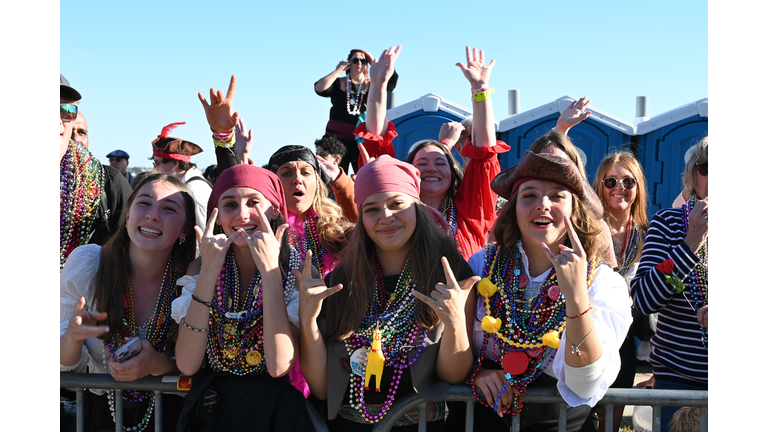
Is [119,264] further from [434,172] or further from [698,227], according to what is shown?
[698,227]

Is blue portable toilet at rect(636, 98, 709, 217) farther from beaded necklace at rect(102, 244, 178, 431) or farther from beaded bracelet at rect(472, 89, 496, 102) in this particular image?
beaded necklace at rect(102, 244, 178, 431)

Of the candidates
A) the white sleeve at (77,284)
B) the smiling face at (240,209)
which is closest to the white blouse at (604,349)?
the smiling face at (240,209)

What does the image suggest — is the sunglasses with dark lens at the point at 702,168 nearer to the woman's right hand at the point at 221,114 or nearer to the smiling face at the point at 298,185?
the smiling face at the point at 298,185

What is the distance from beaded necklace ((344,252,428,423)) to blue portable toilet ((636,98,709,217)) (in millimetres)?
7722

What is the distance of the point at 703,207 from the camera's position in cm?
302

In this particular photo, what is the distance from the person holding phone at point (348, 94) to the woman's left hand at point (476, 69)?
2638 millimetres

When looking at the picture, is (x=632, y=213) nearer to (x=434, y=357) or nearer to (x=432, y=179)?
(x=432, y=179)

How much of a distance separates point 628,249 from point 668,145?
602 centimetres

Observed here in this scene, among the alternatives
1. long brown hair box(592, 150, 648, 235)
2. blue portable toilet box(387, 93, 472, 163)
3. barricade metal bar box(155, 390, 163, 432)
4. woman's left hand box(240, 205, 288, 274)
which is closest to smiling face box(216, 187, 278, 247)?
woman's left hand box(240, 205, 288, 274)

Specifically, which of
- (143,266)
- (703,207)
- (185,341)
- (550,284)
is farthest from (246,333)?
(703,207)

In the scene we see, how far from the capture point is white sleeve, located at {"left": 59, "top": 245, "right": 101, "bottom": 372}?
2.84 meters

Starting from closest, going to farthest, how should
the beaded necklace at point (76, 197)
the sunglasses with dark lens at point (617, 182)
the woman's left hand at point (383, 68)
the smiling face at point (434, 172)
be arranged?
the beaded necklace at point (76, 197)
the smiling face at point (434, 172)
the sunglasses with dark lens at point (617, 182)
the woman's left hand at point (383, 68)

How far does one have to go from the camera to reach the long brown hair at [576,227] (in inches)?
107

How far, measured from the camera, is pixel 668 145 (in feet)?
30.7
